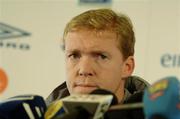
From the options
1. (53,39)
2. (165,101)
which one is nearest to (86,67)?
(165,101)

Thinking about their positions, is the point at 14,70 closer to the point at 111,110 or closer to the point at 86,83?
the point at 86,83

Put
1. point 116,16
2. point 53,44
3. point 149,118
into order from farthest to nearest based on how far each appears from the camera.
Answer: point 53,44 → point 116,16 → point 149,118

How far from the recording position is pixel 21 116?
61 cm

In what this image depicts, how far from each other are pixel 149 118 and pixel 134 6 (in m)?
2.20

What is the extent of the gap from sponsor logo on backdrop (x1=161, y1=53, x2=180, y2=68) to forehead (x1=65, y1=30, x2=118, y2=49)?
163cm

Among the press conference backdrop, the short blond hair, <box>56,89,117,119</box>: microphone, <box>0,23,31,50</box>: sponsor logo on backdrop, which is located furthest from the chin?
<box>0,23,31,50</box>: sponsor logo on backdrop

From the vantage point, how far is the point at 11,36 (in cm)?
291

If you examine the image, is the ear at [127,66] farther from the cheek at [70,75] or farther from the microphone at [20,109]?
the microphone at [20,109]

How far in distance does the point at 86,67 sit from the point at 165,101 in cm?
39

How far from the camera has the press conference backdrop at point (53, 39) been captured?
2549mm

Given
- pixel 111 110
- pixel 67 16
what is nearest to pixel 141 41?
pixel 67 16

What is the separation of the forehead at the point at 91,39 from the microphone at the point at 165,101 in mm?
412

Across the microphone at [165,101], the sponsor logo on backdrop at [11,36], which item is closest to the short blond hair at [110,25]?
the microphone at [165,101]

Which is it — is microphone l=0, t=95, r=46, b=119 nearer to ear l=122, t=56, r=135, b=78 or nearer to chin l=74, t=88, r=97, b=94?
chin l=74, t=88, r=97, b=94
